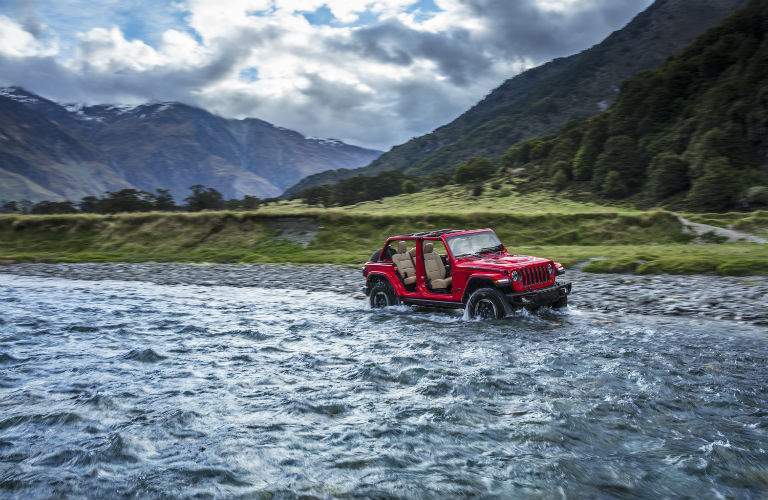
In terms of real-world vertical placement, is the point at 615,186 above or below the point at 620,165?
below

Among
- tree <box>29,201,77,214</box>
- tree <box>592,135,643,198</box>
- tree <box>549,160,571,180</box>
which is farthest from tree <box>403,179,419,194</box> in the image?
tree <box>29,201,77,214</box>

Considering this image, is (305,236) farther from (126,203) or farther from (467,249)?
(126,203)

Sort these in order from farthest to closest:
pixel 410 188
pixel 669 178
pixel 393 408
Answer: pixel 410 188 → pixel 669 178 → pixel 393 408

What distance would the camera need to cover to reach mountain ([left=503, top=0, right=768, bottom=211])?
61.6 m

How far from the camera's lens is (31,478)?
19.9 ft

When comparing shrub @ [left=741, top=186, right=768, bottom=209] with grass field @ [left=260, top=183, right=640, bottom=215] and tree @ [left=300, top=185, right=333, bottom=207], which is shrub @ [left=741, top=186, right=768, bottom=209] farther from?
tree @ [left=300, top=185, right=333, bottom=207]

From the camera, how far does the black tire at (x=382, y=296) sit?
16491mm

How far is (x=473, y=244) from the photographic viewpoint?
15.4m

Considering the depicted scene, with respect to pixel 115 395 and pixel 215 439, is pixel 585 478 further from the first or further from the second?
pixel 115 395

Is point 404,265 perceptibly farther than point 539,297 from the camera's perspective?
Yes

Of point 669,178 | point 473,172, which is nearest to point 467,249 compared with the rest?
point 669,178

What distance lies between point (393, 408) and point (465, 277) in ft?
22.0

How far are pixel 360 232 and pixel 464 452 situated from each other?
3631 centimetres

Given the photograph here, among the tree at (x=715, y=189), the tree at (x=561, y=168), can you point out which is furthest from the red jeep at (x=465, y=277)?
the tree at (x=561, y=168)
